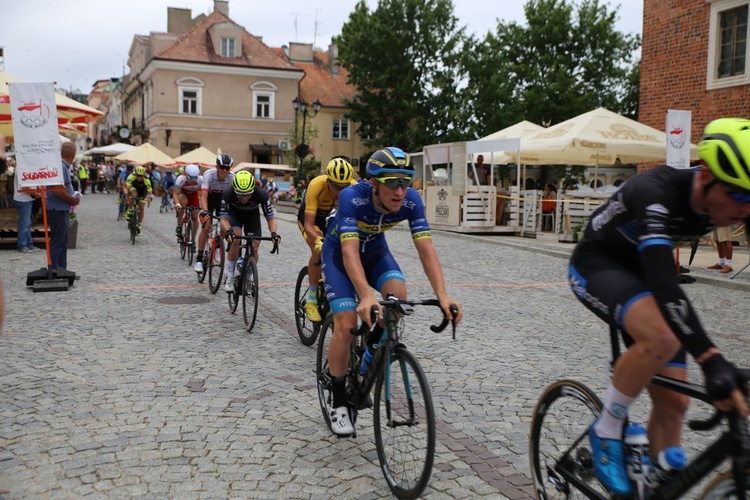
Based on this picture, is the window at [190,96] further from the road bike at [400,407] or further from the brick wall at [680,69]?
the road bike at [400,407]

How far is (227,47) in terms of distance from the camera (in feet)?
181

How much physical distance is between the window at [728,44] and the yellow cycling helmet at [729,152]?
58.3 feet

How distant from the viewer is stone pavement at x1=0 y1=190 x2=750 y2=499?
13.1 ft

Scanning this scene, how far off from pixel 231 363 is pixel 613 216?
169 inches

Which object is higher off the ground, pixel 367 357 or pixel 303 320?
pixel 367 357

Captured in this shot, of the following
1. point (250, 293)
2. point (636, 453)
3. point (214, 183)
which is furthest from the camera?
point (214, 183)

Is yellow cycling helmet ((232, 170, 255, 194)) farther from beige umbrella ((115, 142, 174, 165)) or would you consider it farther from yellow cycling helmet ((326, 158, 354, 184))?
beige umbrella ((115, 142, 174, 165))

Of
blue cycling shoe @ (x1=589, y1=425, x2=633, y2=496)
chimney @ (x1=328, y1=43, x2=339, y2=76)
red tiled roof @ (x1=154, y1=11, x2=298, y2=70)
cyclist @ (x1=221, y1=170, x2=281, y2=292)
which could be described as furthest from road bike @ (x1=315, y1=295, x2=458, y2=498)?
chimney @ (x1=328, y1=43, x2=339, y2=76)

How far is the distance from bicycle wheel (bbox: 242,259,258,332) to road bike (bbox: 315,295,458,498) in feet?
12.8

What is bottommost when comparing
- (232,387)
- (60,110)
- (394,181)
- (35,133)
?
(232,387)

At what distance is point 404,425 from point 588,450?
3.23 ft

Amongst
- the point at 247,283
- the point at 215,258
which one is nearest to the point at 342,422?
the point at 247,283

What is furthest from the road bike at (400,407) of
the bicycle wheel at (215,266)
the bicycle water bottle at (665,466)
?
the bicycle wheel at (215,266)

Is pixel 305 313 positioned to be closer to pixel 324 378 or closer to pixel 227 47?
pixel 324 378
